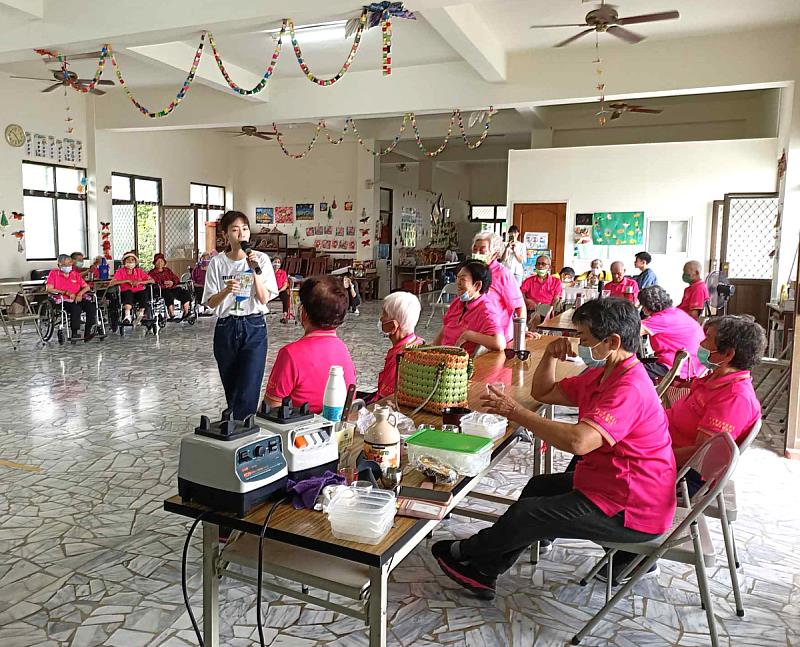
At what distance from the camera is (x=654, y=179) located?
35.2 ft

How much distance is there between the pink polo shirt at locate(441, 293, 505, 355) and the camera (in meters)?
3.62

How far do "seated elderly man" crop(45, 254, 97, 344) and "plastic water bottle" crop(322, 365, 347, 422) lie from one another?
7.83 m

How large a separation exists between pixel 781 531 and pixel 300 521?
9.15 ft

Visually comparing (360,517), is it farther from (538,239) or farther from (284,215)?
(284,215)

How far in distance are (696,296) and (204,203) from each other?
1180 centimetres

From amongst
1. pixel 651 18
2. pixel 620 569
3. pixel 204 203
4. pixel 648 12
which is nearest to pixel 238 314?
pixel 620 569

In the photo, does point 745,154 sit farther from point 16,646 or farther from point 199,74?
point 16,646

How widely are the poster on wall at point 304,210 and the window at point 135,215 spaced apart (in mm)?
3496

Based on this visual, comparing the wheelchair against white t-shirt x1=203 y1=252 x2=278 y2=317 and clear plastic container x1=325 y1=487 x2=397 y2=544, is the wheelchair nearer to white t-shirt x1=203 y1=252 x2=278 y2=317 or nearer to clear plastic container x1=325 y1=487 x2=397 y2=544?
white t-shirt x1=203 y1=252 x2=278 y2=317

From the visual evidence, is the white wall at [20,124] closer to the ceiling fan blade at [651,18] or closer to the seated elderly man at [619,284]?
the seated elderly man at [619,284]

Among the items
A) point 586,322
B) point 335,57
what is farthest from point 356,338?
point 586,322

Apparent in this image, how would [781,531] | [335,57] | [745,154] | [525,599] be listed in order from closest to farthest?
[525,599] < [781,531] < [335,57] < [745,154]

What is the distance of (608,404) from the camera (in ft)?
6.51

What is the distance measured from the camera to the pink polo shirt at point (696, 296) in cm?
698
